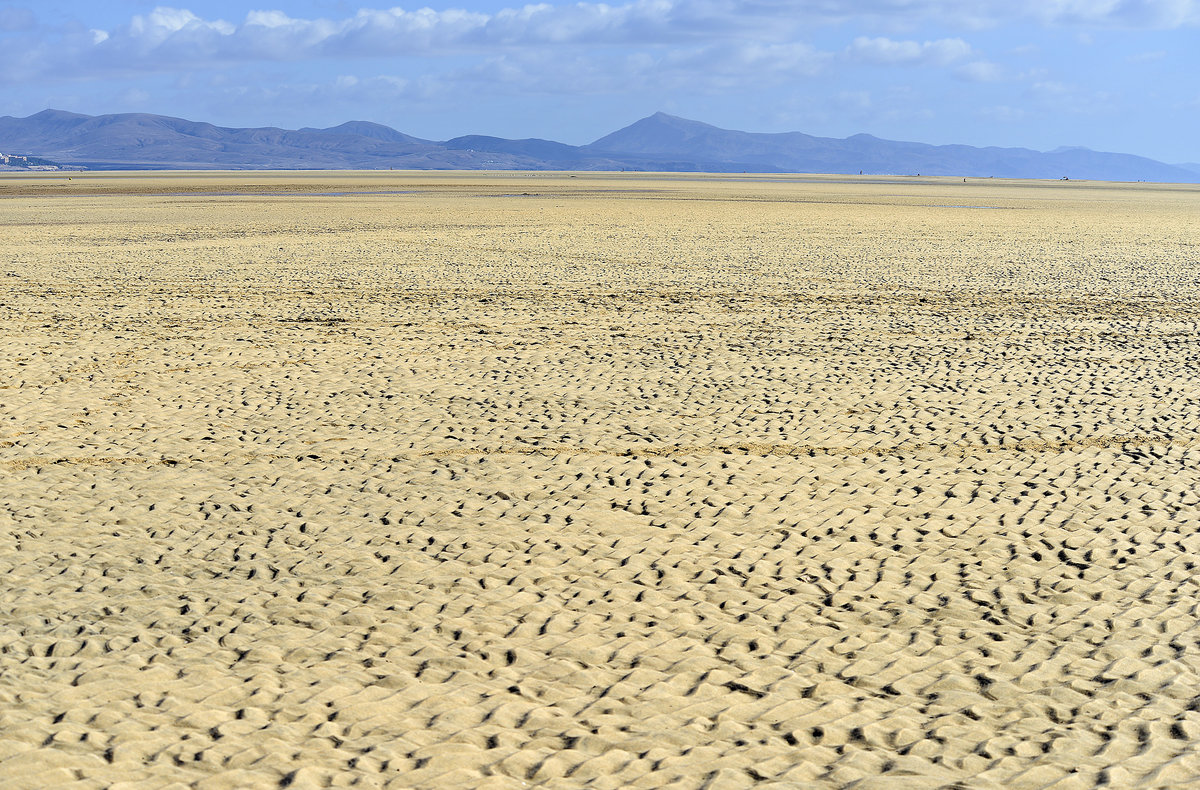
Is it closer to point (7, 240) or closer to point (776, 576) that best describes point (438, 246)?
point (7, 240)

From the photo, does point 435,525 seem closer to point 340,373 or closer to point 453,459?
point 453,459

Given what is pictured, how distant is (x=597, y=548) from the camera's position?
7.82 metres

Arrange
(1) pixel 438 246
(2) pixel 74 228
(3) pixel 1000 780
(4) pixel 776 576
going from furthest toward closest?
(2) pixel 74 228 → (1) pixel 438 246 → (4) pixel 776 576 → (3) pixel 1000 780

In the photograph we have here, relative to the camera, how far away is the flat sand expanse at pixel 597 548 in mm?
5227

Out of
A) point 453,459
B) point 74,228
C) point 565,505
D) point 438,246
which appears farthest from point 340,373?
point 74,228

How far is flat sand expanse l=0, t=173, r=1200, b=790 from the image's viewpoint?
5.23 meters

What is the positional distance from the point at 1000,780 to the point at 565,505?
4444mm

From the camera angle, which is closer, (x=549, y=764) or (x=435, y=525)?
(x=549, y=764)

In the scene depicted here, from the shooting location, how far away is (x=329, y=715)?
17.8 ft

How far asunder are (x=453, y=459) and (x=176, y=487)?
2.35 meters

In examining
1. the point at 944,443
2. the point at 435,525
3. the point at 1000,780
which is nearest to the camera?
the point at 1000,780

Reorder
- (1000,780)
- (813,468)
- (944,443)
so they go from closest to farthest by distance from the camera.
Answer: (1000,780) → (813,468) → (944,443)

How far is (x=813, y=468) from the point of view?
9.70 metres

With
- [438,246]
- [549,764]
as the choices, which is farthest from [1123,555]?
[438,246]
